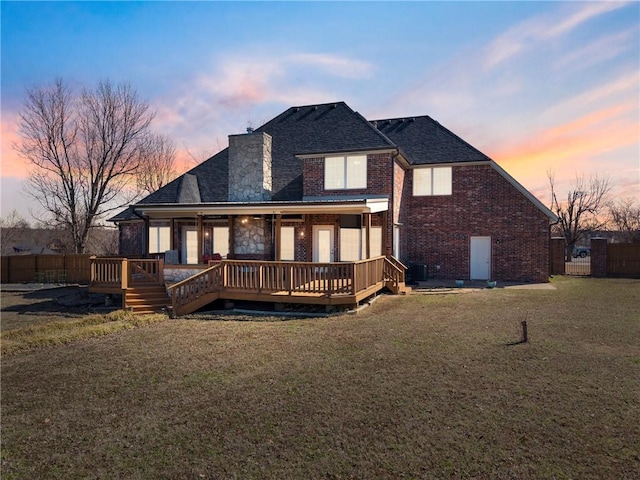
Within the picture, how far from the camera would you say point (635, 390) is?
5.50m

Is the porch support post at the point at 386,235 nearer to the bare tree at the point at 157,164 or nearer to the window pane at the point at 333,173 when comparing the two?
the window pane at the point at 333,173

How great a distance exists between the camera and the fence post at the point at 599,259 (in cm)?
2216

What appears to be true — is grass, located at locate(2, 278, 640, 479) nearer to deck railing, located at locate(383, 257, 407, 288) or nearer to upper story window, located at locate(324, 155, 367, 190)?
deck railing, located at locate(383, 257, 407, 288)

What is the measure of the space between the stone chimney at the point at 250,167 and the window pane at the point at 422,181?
765 cm

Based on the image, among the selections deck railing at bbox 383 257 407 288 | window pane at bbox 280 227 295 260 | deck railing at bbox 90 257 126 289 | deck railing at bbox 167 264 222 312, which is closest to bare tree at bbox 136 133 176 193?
deck railing at bbox 90 257 126 289

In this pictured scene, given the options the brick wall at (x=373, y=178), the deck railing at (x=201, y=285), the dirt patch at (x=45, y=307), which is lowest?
the dirt patch at (x=45, y=307)

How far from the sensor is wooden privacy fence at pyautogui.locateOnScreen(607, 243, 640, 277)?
873 inches

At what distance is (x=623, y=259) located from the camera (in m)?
22.3

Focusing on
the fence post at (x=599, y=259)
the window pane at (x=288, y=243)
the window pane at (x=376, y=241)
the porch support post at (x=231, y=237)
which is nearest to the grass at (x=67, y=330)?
the porch support post at (x=231, y=237)

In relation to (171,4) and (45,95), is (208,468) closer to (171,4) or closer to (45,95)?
(171,4)

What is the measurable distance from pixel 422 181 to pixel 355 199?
5.35 m

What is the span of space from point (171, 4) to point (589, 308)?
15.4 metres

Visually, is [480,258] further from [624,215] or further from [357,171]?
[624,215]

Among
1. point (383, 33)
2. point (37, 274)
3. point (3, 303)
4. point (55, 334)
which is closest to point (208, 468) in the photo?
point (55, 334)
